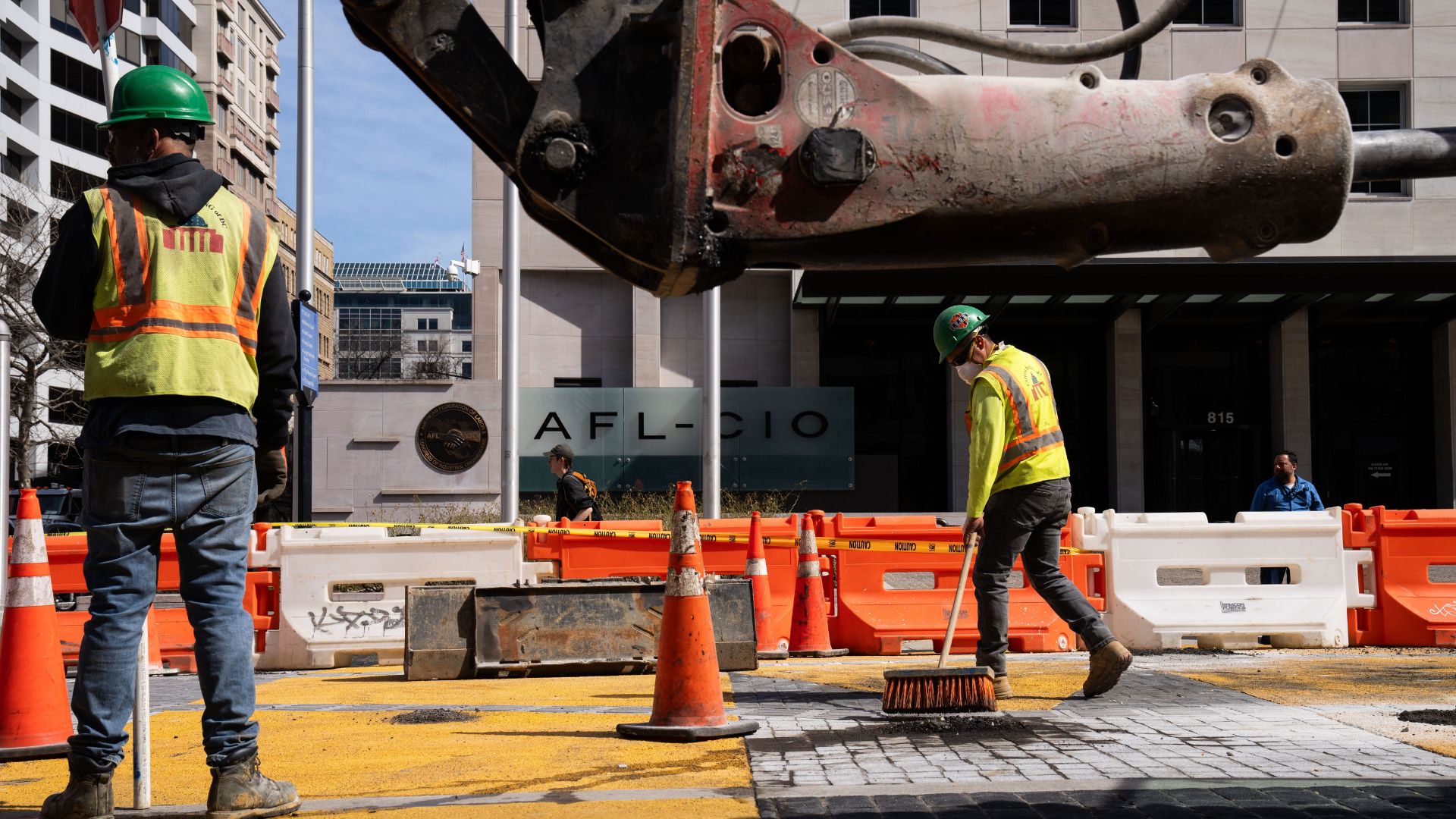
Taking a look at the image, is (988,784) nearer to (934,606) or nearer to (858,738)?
(858,738)

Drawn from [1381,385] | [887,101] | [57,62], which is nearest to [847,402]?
[1381,385]

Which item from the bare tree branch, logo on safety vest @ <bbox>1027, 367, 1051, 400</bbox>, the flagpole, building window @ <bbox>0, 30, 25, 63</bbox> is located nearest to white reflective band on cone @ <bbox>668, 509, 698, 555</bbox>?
logo on safety vest @ <bbox>1027, 367, 1051, 400</bbox>

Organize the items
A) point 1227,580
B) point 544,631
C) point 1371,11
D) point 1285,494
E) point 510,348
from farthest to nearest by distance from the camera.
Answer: point 1371,11
point 510,348
point 1285,494
point 1227,580
point 544,631

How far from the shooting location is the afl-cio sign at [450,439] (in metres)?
29.4

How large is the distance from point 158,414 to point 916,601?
7.70 m

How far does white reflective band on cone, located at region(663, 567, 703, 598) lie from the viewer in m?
5.96

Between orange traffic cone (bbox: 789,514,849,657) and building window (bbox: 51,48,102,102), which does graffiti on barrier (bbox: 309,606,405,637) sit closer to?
orange traffic cone (bbox: 789,514,849,657)

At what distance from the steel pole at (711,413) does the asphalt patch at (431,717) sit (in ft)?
44.7

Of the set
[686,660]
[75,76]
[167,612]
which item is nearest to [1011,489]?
[686,660]

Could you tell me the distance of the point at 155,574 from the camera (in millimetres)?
4254

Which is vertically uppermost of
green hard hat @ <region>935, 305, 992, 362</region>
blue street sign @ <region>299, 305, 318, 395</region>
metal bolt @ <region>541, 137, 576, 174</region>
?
blue street sign @ <region>299, 305, 318, 395</region>

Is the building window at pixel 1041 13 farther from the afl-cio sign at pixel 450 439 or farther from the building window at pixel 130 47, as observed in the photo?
the building window at pixel 130 47

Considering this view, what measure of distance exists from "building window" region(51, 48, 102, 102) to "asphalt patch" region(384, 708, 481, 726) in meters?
67.1

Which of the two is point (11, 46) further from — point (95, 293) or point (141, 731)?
point (141, 731)
